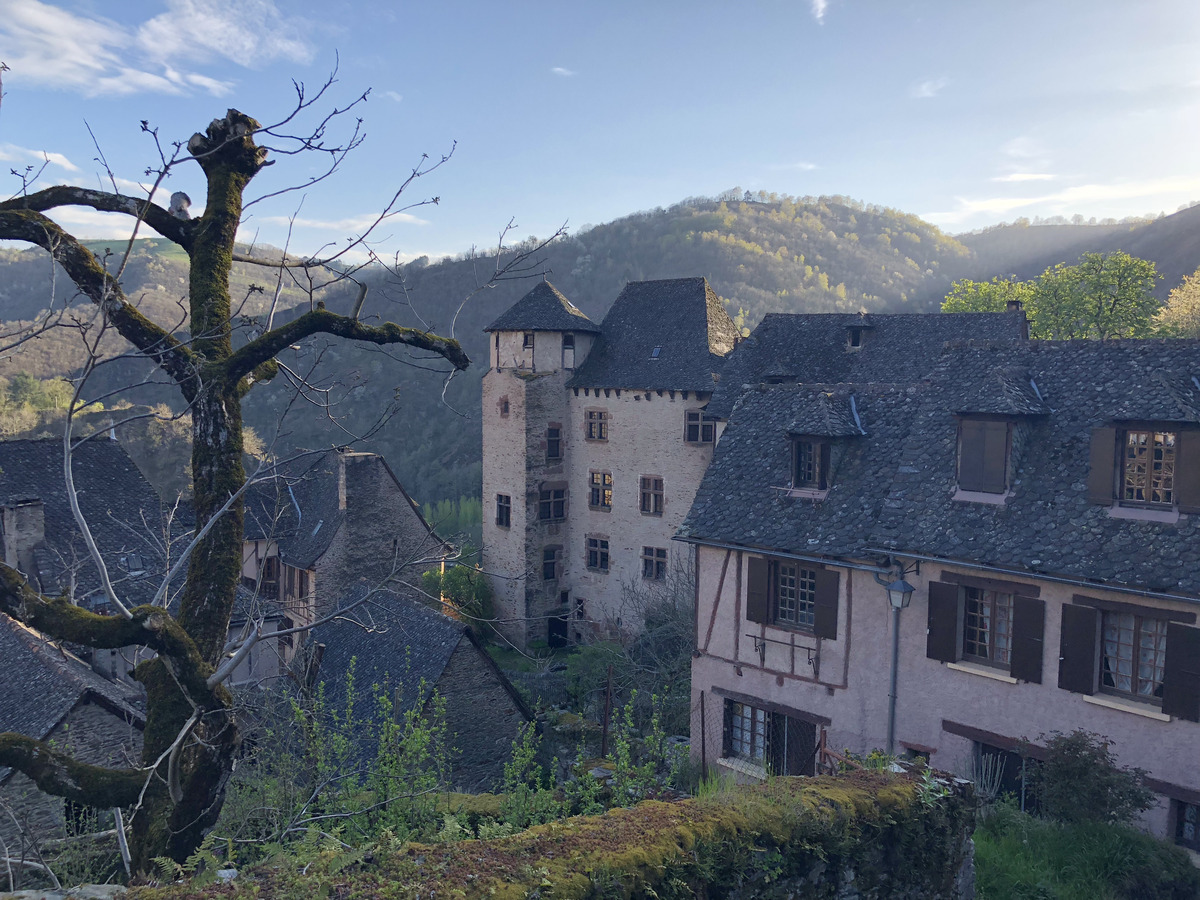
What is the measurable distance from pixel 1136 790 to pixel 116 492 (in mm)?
24021

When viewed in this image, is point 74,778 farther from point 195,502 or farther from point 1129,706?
point 1129,706

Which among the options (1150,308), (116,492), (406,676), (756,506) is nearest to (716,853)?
(756,506)

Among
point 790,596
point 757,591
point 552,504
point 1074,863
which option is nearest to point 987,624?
point 790,596

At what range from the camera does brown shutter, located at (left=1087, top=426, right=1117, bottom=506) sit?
1264 centimetres

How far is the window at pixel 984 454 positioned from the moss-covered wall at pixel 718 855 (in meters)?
7.18

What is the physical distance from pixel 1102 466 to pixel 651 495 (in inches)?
742

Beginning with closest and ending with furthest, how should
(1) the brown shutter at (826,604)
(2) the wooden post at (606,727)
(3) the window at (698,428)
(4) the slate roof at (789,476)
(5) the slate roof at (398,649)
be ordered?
(1) the brown shutter at (826,604)
(4) the slate roof at (789,476)
(2) the wooden post at (606,727)
(5) the slate roof at (398,649)
(3) the window at (698,428)

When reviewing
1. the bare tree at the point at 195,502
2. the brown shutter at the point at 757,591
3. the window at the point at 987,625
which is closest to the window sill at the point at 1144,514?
the window at the point at 987,625

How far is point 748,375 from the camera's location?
2795 cm

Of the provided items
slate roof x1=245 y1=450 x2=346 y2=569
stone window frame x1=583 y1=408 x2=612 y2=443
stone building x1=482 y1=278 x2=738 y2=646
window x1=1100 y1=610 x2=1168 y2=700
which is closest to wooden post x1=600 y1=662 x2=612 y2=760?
window x1=1100 y1=610 x2=1168 y2=700

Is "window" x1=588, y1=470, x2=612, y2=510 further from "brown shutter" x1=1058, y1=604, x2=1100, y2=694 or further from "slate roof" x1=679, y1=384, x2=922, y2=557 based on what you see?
"brown shutter" x1=1058, y1=604, x2=1100, y2=694

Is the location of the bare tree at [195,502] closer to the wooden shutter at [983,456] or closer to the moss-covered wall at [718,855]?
the moss-covered wall at [718,855]

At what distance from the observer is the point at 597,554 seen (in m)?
32.5

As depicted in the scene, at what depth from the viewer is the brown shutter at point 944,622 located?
13.6 m
